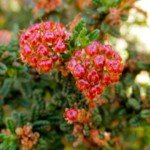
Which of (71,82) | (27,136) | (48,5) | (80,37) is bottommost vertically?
(27,136)

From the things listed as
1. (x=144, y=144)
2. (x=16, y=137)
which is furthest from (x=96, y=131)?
(x=144, y=144)

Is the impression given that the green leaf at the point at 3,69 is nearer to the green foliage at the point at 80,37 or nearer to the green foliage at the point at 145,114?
the green foliage at the point at 80,37

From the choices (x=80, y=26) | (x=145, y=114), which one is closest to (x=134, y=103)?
(x=145, y=114)

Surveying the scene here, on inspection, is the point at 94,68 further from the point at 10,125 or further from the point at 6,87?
the point at 6,87

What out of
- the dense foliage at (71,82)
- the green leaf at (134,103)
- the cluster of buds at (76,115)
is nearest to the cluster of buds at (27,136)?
the dense foliage at (71,82)

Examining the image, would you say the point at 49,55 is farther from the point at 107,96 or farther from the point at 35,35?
the point at 107,96

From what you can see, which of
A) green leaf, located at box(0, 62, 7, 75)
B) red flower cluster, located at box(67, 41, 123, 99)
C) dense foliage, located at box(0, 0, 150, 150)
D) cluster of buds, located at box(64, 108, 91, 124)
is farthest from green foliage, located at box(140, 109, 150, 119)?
green leaf, located at box(0, 62, 7, 75)
